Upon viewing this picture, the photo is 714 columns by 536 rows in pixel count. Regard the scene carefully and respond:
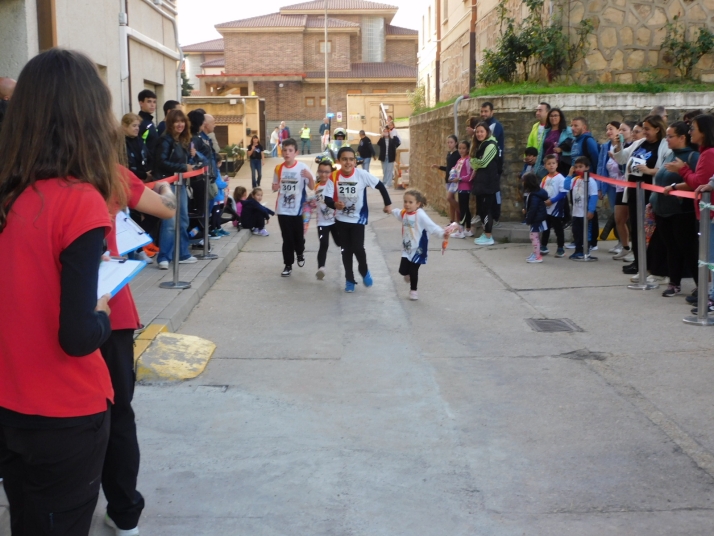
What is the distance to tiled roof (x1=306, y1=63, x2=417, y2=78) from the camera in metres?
57.4

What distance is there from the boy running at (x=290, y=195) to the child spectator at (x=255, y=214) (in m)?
4.03

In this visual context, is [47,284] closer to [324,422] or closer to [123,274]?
[123,274]

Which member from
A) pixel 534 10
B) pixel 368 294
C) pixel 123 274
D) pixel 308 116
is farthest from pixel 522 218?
pixel 308 116

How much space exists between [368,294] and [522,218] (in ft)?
16.2

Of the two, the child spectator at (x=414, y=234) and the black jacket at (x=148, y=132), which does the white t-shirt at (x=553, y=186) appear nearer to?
the child spectator at (x=414, y=234)

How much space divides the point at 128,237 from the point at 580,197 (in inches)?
346

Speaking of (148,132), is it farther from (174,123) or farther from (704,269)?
(704,269)

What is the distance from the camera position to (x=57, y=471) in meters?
2.41

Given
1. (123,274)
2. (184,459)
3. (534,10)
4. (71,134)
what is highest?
(534,10)

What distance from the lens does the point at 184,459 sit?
461 cm

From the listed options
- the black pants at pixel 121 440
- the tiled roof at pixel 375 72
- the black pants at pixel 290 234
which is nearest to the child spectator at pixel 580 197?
the black pants at pixel 290 234

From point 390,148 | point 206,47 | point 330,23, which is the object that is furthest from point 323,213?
point 206,47

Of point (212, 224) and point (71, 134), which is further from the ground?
point (71, 134)

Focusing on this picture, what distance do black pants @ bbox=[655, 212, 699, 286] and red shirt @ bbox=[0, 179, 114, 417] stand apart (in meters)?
7.29
